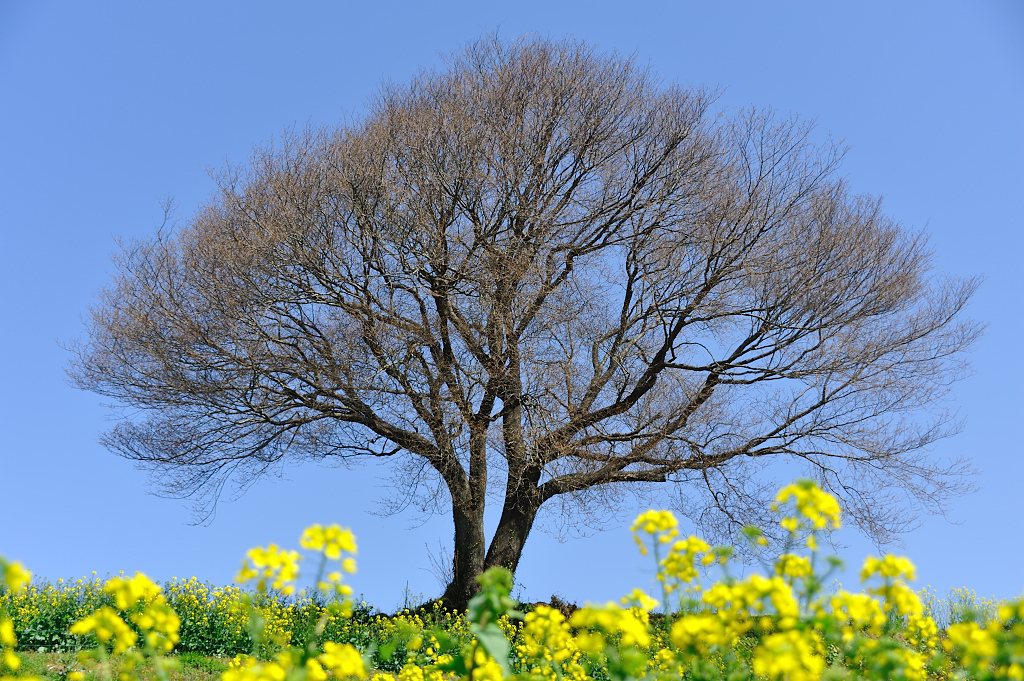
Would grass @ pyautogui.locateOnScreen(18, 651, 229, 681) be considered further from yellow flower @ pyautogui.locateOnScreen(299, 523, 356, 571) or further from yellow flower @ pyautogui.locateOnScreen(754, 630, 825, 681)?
yellow flower @ pyautogui.locateOnScreen(754, 630, 825, 681)

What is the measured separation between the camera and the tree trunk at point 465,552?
9711 millimetres

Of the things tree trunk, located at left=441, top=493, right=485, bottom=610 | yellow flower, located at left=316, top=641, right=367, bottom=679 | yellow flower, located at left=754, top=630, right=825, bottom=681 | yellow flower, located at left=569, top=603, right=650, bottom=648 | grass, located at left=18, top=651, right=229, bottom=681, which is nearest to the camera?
yellow flower, located at left=754, top=630, right=825, bottom=681

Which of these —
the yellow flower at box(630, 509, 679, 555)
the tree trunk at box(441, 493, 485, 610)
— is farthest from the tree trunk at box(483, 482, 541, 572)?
the yellow flower at box(630, 509, 679, 555)

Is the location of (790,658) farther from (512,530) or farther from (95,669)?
(512,530)

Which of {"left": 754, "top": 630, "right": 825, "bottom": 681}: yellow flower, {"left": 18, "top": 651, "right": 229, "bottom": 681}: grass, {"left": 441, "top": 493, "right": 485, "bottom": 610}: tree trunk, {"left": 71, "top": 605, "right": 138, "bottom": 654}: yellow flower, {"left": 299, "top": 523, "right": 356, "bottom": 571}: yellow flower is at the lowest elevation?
{"left": 754, "top": 630, "right": 825, "bottom": 681}: yellow flower

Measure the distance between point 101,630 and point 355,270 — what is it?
7272 millimetres

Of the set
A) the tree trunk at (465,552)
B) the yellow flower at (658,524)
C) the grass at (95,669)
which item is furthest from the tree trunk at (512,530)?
the yellow flower at (658,524)

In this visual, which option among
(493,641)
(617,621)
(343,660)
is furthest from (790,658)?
(343,660)

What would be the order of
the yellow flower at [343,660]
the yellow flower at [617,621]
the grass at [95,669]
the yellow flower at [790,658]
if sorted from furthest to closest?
the grass at [95,669] < the yellow flower at [343,660] < the yellow flower at [617,621] < the yellow flower at [790,658]

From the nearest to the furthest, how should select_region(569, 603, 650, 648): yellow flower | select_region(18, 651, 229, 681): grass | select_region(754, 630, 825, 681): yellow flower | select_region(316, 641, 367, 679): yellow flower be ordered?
1. select_region(754, 630, 825, 681): yellow flower
2. select_region(569, 603, 650, 648): yellow flower
3. select_region(316, 641, 367, 679): yellow flower
4. select_region(18, 651, 229, 681): grass

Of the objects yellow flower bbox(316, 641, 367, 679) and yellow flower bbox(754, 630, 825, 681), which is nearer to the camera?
yellow flower bbox(754, 630, 825, 681)

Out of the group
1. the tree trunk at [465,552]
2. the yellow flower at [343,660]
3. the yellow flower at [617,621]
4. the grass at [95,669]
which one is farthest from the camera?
the tree trunk at [465,552]

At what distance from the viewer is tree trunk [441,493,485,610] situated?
9711 mm

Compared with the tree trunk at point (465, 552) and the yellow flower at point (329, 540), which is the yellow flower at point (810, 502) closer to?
the yellow flower at point (329, 540)
